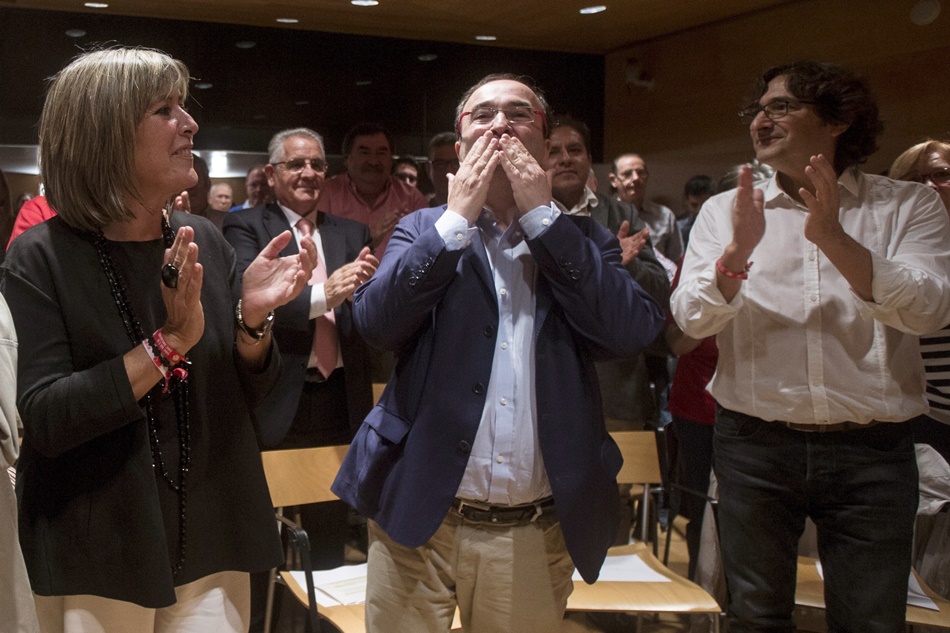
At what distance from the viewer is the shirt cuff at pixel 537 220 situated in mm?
1660

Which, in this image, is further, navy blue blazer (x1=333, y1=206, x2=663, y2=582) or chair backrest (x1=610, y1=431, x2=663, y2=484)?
chair backrest (x1=610, y1=431, x2=663, y2=484)

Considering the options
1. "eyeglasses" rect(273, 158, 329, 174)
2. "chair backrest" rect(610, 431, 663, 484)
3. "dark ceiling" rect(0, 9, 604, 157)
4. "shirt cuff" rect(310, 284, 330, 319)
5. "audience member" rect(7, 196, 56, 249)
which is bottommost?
"chair backrest" rect(610, 431, 663, 484)

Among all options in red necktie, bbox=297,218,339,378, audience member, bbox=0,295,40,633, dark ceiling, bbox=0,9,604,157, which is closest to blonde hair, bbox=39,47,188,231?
audience member, bbox=0,295,40,633

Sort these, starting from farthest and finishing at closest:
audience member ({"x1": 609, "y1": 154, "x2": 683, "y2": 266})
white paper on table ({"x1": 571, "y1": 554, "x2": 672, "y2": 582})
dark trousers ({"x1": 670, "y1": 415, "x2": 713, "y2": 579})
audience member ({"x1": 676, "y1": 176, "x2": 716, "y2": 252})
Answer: audience member ({"x1": 676, "y1": 176, "x2": 716, "y2": 252}), audience member ({"x1": 609, "y1": 154, "x2": 683, "y2": 266}), dark trousers ({"x1": 670, "y1": 415, "x2": 713, "y2": 579}), white paper on table ({"x1": 571, "y1": 554, "x2": 672, "y2": 582})

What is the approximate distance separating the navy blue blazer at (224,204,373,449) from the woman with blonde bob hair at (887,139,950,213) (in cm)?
198

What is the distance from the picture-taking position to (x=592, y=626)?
357cm

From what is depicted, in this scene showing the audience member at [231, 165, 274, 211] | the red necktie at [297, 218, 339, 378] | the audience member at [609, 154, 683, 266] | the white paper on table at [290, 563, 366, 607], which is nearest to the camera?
the white paper on table at [290, 563, 366, 607]

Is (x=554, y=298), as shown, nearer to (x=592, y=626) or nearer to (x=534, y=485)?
(x=534, y=485)

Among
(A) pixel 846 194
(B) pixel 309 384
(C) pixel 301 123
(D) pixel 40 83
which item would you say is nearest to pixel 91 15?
(D) pixel 40 83

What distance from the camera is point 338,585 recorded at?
9.26 ft

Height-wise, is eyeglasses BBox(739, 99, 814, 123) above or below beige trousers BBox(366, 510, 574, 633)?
above

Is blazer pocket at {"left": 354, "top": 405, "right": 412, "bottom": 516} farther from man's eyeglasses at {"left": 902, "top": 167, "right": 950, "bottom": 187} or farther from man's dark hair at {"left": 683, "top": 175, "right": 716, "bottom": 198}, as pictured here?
man's dark hair at {"left": 683, "top": 175, "right": 716, "bottom": 198}

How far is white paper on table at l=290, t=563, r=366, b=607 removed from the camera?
2.70 m

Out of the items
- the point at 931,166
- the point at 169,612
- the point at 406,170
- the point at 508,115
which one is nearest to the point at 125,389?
the point at 169,612
